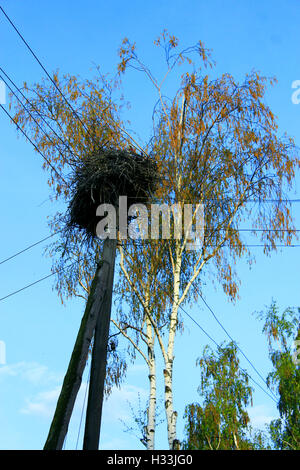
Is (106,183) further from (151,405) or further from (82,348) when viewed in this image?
(151,405)

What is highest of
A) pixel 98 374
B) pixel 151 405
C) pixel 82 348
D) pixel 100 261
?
pixel 100 261

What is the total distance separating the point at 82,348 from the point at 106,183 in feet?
7.33

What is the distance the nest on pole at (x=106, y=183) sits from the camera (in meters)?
6.79

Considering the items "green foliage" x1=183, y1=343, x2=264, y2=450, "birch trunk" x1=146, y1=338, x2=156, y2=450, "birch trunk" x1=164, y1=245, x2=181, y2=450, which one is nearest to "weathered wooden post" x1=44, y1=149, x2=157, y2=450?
"birch trunk" x1=164, y1=245, x2=181, y2=450

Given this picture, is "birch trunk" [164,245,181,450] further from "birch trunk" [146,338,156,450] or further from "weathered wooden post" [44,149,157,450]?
"weathered wooden post" [44,149,157,450]

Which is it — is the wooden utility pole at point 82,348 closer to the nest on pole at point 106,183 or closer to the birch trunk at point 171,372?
the nest on pole at point 106,183

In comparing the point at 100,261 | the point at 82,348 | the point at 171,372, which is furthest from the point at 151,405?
the point at 82,348

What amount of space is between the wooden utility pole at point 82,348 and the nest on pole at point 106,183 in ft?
2.44

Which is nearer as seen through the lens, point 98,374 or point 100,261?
point 98,374

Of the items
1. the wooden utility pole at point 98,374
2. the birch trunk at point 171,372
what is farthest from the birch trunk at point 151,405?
the wooden utility pole at point 98,374

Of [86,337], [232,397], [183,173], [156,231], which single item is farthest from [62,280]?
[232,397]

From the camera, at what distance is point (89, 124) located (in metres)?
10.8

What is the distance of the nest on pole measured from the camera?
6789 millimetres

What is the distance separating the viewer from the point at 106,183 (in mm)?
6836
